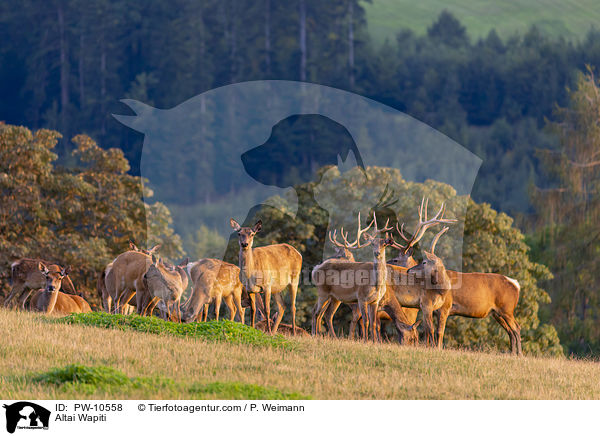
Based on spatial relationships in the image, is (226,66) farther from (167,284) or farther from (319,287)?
(167,284)

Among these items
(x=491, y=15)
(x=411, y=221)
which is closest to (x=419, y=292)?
(x=411, y=221)

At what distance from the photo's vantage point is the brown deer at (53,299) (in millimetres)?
18969

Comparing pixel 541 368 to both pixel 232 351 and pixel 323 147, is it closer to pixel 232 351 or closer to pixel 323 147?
pixel 232 351

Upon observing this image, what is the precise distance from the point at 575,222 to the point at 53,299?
88.8 feet

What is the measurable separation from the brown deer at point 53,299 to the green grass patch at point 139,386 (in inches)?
290

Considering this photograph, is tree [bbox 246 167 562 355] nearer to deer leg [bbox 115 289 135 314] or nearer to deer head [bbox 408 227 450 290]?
deer leg [bbox 115 289 135 314]

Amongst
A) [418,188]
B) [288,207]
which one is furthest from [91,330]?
[418,188]

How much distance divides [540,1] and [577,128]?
8513 cm

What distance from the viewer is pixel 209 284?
59.2ft

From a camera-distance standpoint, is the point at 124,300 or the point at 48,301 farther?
the point at 124,300

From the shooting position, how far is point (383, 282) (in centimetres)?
1753

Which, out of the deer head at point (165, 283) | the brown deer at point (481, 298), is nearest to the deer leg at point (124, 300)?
the deer head at point (165, 283)

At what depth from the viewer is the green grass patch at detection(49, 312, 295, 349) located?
50.0 feet
